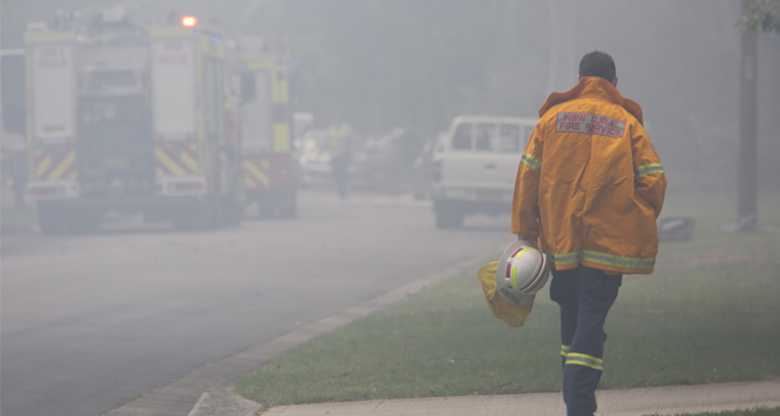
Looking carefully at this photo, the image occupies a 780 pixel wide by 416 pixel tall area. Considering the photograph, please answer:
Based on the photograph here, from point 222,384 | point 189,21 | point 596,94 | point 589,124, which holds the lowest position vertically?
point 222,384

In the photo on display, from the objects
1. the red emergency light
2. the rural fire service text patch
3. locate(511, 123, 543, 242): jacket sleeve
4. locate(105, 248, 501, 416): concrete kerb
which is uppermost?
the red emergency light

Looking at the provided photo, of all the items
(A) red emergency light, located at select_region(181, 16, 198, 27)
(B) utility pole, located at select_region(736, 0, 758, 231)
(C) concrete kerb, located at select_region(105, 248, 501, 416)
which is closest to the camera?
(C) concrete kerb, located at select_region(105, 248, 501, 416)

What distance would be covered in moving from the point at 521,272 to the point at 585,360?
48cm

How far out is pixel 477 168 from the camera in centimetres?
1866

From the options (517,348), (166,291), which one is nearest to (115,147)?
(166,291)

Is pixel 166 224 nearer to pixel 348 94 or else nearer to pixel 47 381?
pixel 47 381

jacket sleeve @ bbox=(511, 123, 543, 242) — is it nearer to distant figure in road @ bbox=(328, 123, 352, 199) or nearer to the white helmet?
the white helmet

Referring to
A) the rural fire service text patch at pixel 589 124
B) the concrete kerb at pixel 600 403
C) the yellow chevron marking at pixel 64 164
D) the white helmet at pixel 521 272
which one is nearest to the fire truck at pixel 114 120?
the yellow chevron marking at pixel 64 164

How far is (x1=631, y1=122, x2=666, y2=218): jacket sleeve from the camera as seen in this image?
4.46 meters

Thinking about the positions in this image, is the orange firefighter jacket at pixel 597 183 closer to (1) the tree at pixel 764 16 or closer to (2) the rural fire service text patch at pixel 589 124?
(2) the rural fire service text patch at pixel 589 124

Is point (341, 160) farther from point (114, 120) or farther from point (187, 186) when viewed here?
point (114, 120)

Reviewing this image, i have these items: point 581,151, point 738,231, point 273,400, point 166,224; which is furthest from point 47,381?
point 166,224

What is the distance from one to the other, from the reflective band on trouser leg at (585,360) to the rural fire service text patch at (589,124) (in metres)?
0.95

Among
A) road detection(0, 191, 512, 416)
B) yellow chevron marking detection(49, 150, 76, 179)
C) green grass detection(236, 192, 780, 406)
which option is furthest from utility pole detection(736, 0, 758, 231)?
yellow chevron marking detection(49, 150, 76, 179)
